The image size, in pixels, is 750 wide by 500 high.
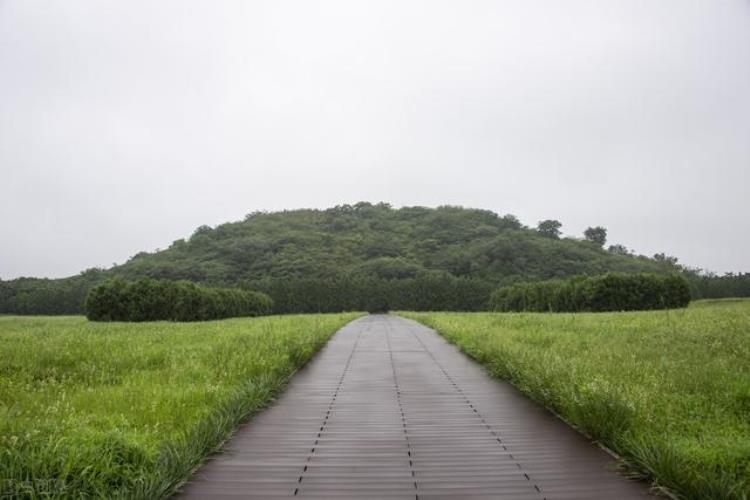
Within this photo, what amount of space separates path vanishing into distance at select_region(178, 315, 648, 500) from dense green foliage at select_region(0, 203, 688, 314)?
211ft

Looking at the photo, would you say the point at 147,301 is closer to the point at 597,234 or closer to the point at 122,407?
the point at 122,407

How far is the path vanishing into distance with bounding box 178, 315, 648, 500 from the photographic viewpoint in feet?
15.8

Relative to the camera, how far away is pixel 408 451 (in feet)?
19.7

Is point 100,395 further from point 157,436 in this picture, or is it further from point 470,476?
point 470,476

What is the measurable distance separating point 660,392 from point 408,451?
4226 mm

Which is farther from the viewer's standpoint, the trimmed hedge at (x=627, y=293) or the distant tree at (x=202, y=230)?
the distant tree at (x=202, y=230)

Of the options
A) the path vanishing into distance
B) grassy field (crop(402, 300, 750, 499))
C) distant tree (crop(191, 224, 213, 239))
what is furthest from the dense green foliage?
the path vanishing into distance

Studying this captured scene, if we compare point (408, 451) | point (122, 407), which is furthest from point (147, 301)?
point (408, 451)

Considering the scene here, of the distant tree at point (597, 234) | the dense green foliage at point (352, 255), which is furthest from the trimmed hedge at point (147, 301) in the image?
the distant tree at point (597, 234)

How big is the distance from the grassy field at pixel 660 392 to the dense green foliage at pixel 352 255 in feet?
203

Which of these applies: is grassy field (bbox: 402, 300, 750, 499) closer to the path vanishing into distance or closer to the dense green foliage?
the path vanishing into distance

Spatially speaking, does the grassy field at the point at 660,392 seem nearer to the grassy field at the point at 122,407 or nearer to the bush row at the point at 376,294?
the grassy field at the point at 122,407

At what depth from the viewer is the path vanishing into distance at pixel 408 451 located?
4.82 metres

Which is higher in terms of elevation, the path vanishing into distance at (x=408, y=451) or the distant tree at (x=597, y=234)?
the distant tree at (x=597, y=234)
